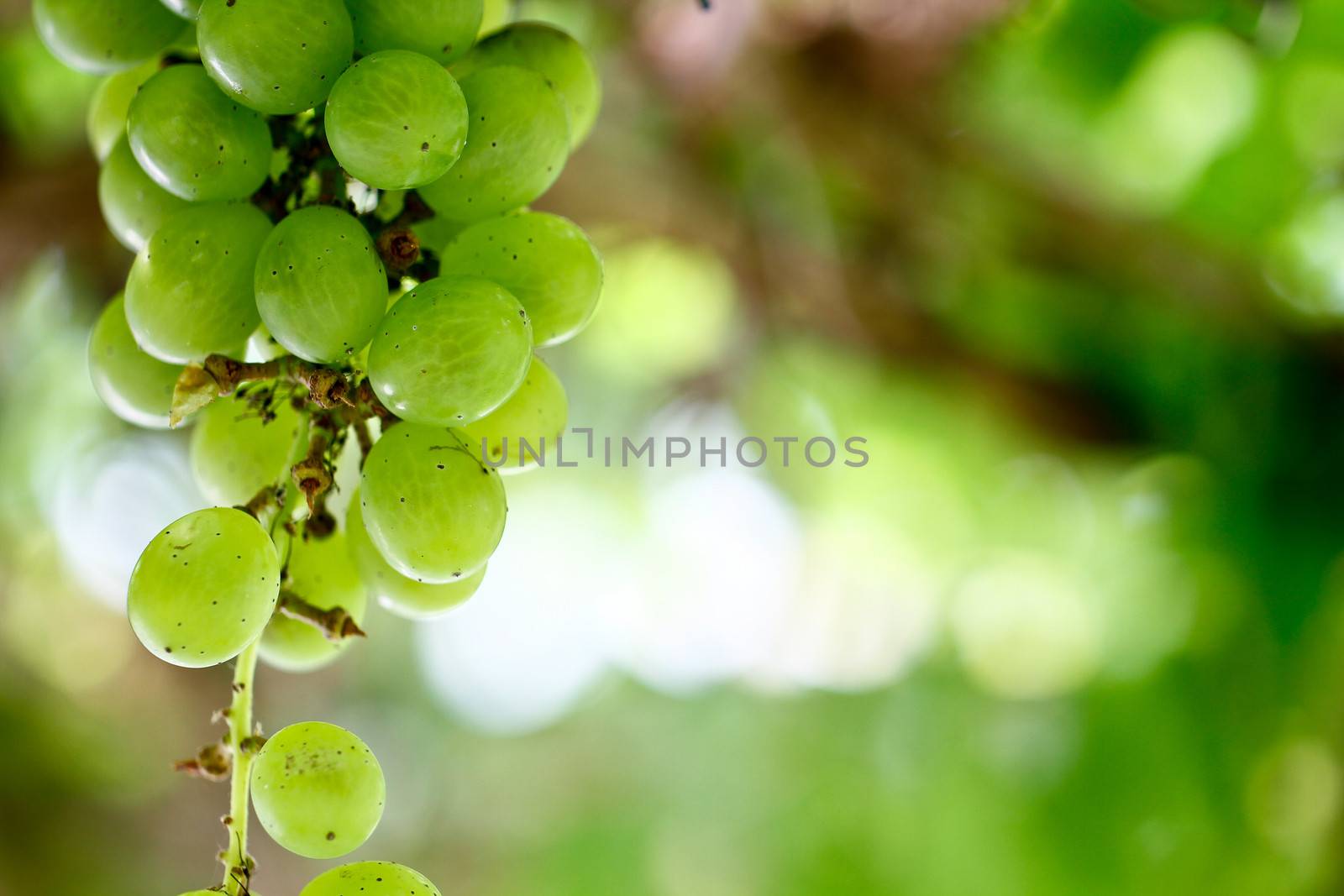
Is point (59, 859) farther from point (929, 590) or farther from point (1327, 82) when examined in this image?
point (1327, 82)

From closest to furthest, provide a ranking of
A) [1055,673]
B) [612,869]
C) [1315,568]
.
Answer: [1315,568] < [1055,673] < [612,869]

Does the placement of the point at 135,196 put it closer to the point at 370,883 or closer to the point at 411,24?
the point at 411,24

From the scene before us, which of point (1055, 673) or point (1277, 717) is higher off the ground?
point (1277, 717)

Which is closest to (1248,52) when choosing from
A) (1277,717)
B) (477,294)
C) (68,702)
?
(1277,717)

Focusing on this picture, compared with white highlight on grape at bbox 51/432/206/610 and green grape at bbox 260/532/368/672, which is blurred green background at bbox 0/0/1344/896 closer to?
white highlight on grape at bbox 51/432/206/610

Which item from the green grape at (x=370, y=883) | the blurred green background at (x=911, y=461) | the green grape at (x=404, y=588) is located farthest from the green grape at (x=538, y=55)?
the blurred green background at (x=911, y=461)

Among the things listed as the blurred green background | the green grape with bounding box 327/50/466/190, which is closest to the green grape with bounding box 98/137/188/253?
the green grape with bounding box 327/50/466/190
